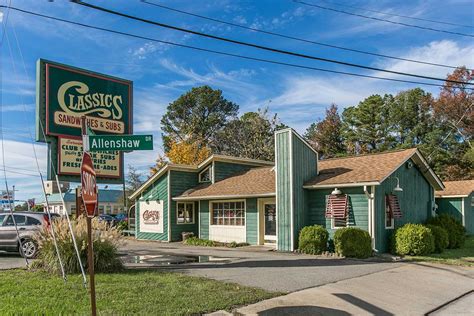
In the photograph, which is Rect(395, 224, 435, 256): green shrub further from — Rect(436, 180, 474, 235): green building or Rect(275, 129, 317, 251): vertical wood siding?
Rect(436, 180, 474, 235): green building

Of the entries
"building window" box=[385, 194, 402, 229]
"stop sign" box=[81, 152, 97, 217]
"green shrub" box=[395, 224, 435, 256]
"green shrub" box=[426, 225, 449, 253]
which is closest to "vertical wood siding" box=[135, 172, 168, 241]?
"building window" box=[385, 194, 402, 229]

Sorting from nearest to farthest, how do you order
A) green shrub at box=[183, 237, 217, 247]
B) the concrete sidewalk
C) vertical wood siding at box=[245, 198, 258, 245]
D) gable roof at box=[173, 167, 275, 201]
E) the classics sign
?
the concrete sidewalk < the classics sign < gable roof at box=[173, 167, 275, 201] < vertical wood siding at box=[245, 198, 258, 245] < green shrub at box=[183, 237, 217, 247]

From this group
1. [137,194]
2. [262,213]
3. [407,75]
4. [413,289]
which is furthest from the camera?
[137,194]

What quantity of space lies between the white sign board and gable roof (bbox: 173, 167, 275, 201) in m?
1.78

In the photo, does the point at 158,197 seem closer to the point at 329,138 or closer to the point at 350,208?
the point at 350,208

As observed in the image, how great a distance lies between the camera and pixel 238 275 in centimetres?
1114

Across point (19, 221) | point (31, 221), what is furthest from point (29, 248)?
point (19, 221)

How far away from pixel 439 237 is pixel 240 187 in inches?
368

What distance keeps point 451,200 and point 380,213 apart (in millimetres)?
14877

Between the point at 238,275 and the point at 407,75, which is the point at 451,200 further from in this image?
the point at 238,275

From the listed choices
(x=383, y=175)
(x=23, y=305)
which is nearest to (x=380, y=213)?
(x=383, y=175)

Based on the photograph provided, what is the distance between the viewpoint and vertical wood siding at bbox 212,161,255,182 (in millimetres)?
25344

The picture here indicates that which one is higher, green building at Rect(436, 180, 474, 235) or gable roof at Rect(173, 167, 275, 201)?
gable roof at Rect(173, 167, 275, 201)

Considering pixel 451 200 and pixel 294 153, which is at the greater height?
pixel 294 153
